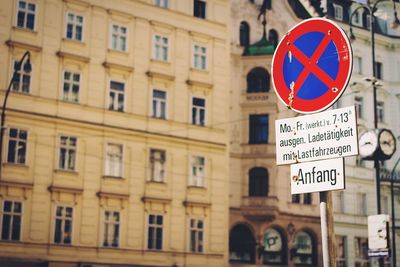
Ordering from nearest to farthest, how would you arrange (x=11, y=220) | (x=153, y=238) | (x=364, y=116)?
1. (x=11, y=220)
2. (x=153, y=238)
3. (x=364, y=116)

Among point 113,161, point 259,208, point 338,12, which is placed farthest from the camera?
point 338,12

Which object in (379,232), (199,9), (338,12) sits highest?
(338,12)

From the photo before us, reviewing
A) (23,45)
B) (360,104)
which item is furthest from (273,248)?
(23,45)

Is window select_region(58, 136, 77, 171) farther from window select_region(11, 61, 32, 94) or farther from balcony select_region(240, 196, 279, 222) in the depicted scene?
balcony select_region(240, 196, 279, 222)

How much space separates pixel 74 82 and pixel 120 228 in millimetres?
6730

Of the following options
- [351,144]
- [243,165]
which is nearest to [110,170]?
[243,165]

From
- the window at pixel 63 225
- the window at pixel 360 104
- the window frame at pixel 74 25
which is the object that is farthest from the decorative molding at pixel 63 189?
the window at pixel 360 104

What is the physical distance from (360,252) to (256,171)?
10380 mm

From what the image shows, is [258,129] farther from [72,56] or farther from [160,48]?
[72,56]

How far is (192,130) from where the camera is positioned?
119ft

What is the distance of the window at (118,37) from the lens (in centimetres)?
3450

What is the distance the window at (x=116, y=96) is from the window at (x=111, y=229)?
474 centimetres

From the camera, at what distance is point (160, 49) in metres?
36.0

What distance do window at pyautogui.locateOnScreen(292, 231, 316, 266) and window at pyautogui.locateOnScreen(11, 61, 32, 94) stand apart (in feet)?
58.8
